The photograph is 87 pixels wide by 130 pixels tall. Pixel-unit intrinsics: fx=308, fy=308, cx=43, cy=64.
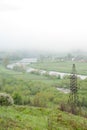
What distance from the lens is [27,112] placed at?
35094 millimetres

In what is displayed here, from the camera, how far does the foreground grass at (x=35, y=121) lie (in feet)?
84.5

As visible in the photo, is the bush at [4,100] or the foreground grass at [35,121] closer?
the foreground grass at [35,121]

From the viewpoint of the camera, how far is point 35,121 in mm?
29766

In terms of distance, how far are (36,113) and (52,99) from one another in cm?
8551

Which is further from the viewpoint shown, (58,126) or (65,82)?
(65,82)

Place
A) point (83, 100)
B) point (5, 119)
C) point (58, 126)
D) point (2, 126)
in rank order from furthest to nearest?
point (83, 100), point (58, 126), point (5, 119), point (2, 126)

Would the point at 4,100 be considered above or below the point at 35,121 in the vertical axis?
above

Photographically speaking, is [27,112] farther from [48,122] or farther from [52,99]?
[52,99]

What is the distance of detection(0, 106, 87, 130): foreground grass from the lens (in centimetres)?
2576

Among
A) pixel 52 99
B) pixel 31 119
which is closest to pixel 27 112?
pixel 31 119

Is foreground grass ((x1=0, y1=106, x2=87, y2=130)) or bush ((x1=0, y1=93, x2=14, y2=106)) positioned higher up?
bush ((x1=0, y1=93, x2=14, y2=106))

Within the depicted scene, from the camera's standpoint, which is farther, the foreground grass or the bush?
the bush

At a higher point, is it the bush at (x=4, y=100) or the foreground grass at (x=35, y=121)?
the bush at (x=4, y=100)

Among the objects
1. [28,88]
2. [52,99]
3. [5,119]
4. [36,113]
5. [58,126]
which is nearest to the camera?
[5,119]
